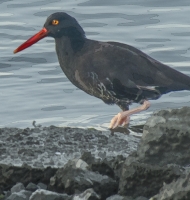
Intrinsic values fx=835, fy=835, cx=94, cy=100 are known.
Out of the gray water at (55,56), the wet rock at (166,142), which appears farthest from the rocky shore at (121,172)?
the gray water at (55,56)

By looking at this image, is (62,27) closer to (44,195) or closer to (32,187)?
(32,187)

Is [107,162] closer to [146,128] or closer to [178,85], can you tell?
[146,128]

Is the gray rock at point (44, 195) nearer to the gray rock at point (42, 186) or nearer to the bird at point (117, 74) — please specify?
the gray rock at point (42, 186)

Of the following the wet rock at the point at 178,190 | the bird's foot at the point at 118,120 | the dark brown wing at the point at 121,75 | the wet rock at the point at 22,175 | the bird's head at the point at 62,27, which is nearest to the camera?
the wet rock at the point at 178,190

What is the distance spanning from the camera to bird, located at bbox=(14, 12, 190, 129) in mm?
8039

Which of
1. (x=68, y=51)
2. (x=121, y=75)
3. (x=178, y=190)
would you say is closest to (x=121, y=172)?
(x=178, y=190)

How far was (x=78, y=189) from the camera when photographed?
4.89 metres

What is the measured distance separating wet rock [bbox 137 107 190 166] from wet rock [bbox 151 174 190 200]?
650mm

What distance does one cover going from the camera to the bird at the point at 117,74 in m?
8.04

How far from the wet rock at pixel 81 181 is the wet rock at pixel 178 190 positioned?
0.61 m

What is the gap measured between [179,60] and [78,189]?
20.1 feet

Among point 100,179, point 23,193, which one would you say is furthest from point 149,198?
point 23,193

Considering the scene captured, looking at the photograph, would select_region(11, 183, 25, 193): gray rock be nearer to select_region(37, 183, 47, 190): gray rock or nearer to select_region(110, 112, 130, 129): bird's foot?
select_region(37, 183, 47, 190): gray rock

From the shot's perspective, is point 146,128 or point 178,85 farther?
point 178,85
